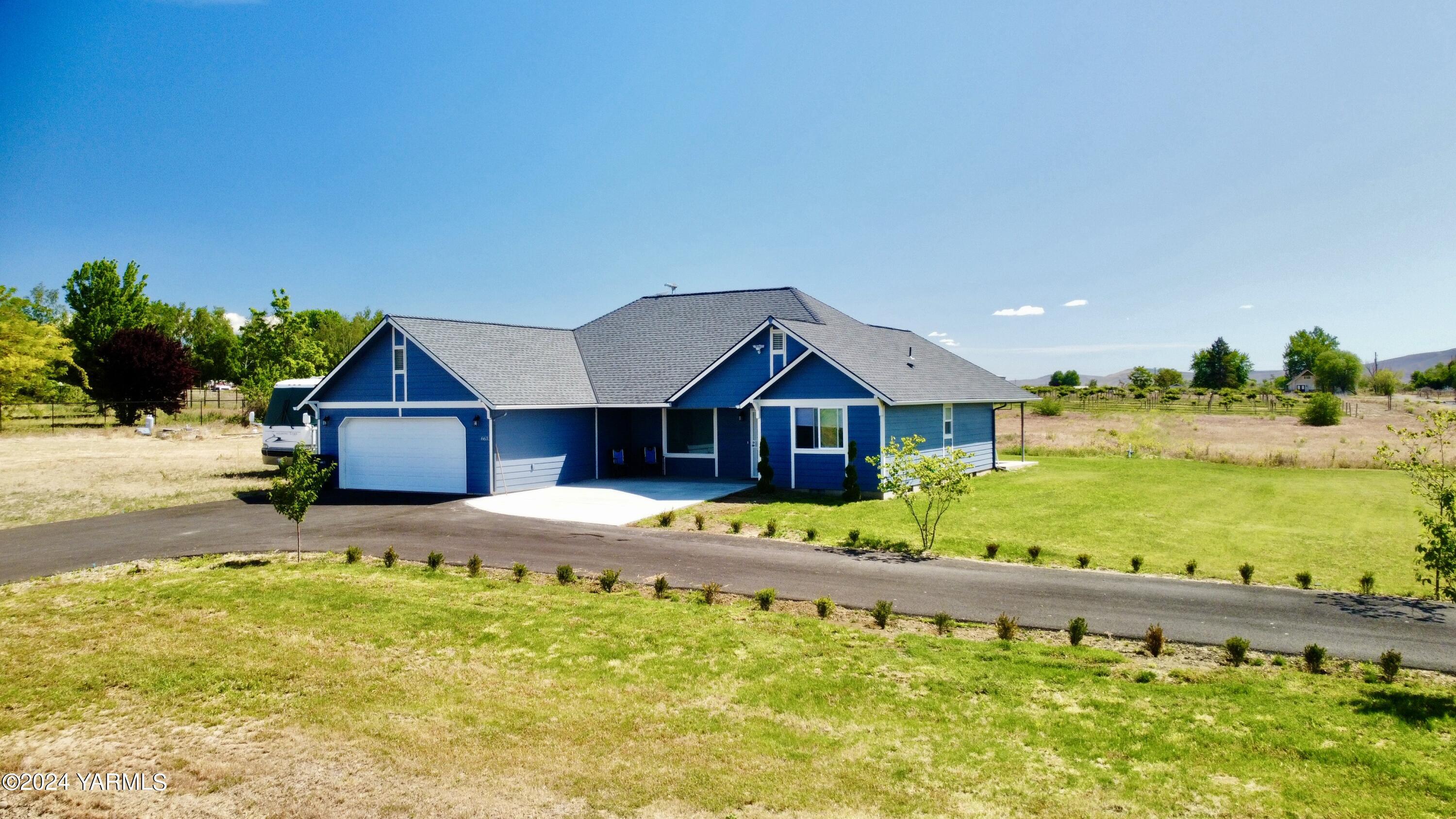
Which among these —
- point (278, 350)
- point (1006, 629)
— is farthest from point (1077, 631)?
point (278, 350)

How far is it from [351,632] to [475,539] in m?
6.53

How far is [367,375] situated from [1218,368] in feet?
369

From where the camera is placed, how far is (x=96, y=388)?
182 ft

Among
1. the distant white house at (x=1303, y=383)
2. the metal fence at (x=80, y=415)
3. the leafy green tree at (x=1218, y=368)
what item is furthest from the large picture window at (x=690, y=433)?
the distant white house at (x=1303, y=383)

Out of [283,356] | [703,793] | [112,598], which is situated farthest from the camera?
[283,356]

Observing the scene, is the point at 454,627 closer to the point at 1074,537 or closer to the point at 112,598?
the point at 112,598

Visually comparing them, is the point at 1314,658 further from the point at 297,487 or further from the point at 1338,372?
the point at 1338,372

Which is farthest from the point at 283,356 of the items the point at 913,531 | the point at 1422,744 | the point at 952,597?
the point at 1422,744

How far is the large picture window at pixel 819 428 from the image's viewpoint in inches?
917

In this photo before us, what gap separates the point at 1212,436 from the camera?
43.5 meters

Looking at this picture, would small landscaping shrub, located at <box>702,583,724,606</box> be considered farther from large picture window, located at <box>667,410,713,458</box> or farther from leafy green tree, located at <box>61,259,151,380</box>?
leafy green tree, located at <box>61,259,151,380</box>

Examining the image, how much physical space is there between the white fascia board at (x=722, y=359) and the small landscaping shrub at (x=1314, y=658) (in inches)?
709

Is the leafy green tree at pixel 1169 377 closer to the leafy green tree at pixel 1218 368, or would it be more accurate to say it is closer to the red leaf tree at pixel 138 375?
the leafy green tree at pixel 1218 368

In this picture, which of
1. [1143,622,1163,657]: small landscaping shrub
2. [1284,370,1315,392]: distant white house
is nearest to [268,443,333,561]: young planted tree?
[1143,622,1163,657]: small landscaping shrub
